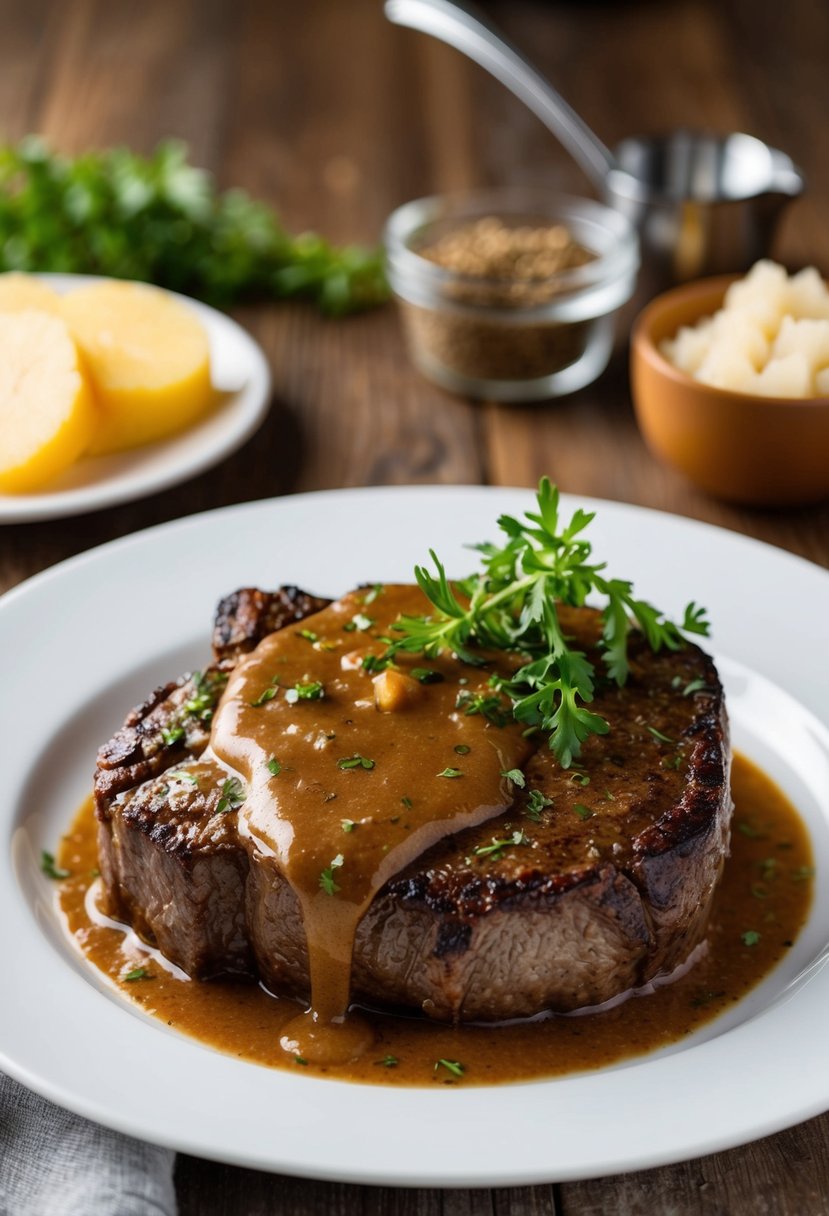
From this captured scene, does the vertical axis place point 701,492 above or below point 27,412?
below

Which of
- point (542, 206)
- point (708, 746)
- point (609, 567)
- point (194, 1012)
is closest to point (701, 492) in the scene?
point (609, 567)

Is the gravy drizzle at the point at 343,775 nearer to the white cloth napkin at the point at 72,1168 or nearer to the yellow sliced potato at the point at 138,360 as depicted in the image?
the white cloth napkin at the point at 72,1168

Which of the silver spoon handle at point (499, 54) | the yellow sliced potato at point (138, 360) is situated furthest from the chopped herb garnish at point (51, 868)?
the silver spoon handle at point (499, 54)

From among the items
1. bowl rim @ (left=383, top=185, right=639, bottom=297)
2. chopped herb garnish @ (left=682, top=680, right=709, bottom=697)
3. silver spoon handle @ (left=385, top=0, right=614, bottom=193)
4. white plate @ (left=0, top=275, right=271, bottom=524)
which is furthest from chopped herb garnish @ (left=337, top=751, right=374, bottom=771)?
silver spoon handle @ (left=385, top=0, right=614, bottom=193)

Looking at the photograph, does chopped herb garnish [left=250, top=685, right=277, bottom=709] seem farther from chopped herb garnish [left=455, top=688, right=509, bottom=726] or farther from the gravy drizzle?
chopped herb garnish [left=455, top=688, right=509, bottom=726]

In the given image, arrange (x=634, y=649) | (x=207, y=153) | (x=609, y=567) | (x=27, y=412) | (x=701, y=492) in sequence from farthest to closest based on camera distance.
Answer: (x=207, y=153), (x=701, y=492), (x=27, y=412), (x=609, y=567), (x=634, y=649)

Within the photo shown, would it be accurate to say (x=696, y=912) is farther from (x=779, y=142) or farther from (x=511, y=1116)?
(x=779, y=142)
